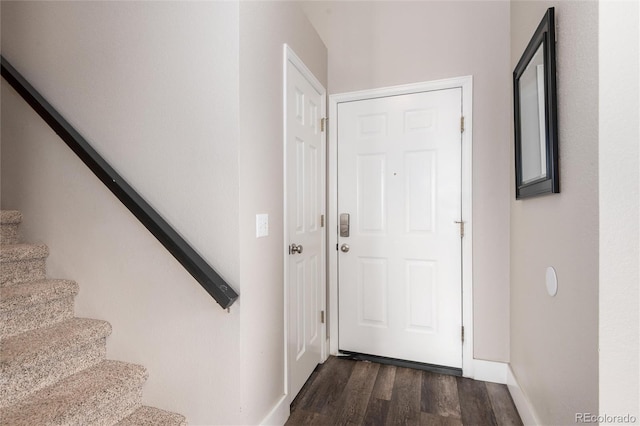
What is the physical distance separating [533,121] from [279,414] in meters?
1.99

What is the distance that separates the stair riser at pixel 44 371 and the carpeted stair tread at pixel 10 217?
2.86 feet

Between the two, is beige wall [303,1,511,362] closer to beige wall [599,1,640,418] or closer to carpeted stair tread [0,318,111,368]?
beige wall [599,1,640,418]

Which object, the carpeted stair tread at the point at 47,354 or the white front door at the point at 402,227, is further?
the white front door at the point at 402,227

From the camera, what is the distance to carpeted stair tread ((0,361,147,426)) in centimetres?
111

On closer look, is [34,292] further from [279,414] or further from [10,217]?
[279,414]

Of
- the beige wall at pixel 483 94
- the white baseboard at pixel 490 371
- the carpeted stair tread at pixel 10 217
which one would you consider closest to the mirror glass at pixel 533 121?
the beige wall at pixel 483 94

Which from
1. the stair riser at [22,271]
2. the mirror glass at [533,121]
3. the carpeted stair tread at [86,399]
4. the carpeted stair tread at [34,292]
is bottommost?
→ the carpeted stair tread at [86,399]

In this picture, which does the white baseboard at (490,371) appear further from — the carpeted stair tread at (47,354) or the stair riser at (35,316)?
the stair riser at (35,316)

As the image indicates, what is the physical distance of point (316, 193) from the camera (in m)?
2.27

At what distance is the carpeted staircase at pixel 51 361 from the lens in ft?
3.79

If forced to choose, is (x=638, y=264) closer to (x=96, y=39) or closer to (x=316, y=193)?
(x=316, y=193)

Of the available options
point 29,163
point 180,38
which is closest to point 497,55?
point 180,38

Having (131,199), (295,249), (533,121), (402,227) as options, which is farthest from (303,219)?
(533,121)

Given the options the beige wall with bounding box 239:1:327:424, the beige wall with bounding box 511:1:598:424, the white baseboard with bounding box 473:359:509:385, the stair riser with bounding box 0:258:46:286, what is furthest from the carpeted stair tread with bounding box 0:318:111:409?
the white baseboard with bounding box 473:359:509:385
